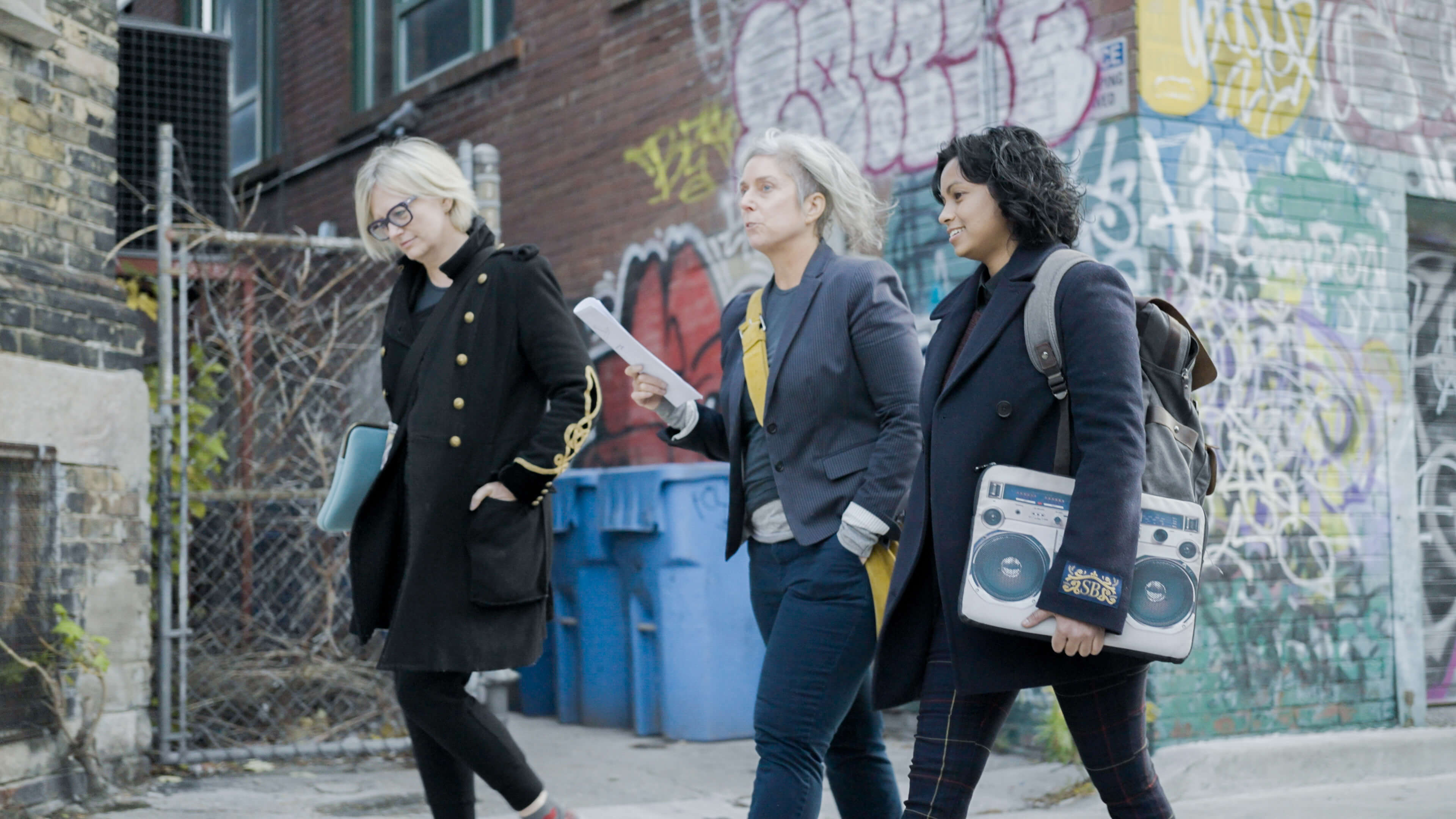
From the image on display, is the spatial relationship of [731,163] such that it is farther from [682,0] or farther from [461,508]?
[461,508]

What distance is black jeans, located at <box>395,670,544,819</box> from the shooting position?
139 inches

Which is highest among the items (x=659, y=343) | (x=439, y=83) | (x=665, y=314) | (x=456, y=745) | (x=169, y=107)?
(x=439, y=83)

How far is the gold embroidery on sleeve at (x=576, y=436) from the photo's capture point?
359cm

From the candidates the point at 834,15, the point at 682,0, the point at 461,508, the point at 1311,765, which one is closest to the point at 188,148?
the point at 682,0

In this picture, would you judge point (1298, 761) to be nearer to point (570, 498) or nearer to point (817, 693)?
point (817, 693)

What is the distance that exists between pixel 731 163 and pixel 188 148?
3.75 meters

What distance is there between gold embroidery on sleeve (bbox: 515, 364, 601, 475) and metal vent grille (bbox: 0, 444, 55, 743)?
2.42 m

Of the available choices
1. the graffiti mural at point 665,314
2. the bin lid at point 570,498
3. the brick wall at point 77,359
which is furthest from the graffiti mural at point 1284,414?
the brick wall at point 77,359

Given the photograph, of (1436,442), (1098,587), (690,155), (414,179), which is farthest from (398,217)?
(1436,442)

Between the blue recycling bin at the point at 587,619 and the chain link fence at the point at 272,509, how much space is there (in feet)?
3.25

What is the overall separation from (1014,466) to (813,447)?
2.09 ft

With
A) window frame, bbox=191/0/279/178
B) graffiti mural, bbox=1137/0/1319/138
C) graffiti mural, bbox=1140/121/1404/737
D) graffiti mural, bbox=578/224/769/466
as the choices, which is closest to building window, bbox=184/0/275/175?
window frame, bbox=191/0/279/178

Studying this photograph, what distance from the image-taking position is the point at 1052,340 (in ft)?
9.02

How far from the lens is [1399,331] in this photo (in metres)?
6.50
